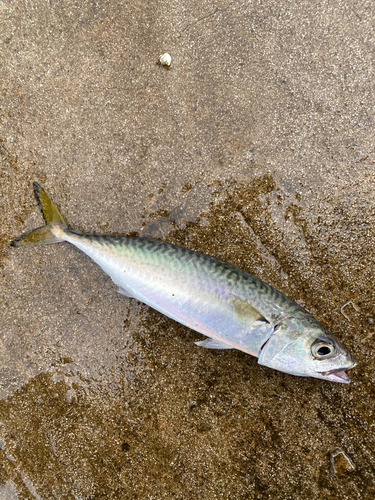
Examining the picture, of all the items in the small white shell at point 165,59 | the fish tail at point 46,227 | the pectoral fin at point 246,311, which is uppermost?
the small white shell at point 165,59

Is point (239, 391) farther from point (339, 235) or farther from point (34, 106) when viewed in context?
point (34, 106)

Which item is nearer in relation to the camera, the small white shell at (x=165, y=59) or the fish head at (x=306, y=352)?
the fish head at (x=306, y=352)

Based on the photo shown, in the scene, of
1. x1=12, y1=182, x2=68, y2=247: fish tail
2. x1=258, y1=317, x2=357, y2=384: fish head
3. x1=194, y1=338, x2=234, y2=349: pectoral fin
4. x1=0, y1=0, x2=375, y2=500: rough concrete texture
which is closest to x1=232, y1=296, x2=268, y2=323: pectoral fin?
x1=258, y1=317, x2=357, y2=384: fish head

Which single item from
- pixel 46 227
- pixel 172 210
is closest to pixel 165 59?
pixel 172 210

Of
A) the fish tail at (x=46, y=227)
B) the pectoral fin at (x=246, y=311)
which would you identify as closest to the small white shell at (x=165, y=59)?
the fish tail at (x=46, y=227)

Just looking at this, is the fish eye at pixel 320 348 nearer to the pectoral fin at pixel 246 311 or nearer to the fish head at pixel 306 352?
the fish head at pixel 306 352

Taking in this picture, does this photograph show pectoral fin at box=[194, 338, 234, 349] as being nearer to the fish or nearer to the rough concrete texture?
the fish

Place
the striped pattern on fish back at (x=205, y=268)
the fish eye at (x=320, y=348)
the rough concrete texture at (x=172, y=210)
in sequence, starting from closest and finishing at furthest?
the fish eye at (x=320, y=348) < the striped pattern on fish back at (x=205, y=268) < the rough concrete texture at (x=172, y=210)
